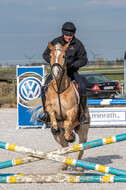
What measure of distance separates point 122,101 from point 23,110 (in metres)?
3.08

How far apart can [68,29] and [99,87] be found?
37.7 feet

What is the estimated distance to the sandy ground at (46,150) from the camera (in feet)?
20.2

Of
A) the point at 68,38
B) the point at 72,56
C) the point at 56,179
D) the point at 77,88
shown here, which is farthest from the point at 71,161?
the point at 68,38

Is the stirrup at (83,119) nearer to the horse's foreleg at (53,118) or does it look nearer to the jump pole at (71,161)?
the horse's foreleg at (53,118)

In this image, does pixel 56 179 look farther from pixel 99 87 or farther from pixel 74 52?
pixel 99 87

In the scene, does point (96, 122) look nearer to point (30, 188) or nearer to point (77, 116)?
point (77, 116)

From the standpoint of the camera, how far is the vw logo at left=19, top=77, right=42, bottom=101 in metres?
12.9

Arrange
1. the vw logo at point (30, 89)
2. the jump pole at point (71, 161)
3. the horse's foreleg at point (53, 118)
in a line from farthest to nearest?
the vw logo at point (30, 89) → the horse's foreleg at point (53, 118) → the jump pole at point (71, 161)

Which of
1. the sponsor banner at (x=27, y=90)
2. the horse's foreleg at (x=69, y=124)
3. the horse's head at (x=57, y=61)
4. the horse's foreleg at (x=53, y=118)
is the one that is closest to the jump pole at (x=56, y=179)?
the horse's foreleg at (x=69, y=124)

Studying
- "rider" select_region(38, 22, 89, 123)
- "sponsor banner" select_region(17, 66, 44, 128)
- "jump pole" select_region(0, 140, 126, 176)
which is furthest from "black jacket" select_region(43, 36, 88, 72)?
"sponsor banner" select_region(17, 66, 44, 128)

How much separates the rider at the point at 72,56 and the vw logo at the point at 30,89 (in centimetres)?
537

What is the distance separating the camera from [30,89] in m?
12.9

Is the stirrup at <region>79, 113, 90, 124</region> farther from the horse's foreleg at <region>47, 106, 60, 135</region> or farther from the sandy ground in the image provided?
the sandy ground

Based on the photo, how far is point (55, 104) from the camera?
270 inches
